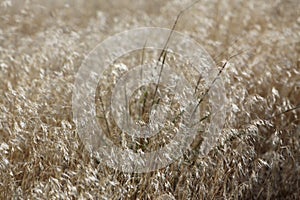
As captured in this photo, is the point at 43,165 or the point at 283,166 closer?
the point at 43,165

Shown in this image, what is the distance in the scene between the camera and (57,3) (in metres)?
5.96

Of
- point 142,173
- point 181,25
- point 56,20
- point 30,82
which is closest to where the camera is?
point 142,173

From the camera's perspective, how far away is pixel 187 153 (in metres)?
2.84

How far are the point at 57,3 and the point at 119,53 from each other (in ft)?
7.14

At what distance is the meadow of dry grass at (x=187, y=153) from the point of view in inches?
101

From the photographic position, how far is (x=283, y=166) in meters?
2.94

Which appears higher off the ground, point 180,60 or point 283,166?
point 180,60

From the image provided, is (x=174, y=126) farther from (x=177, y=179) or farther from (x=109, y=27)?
(x=109, y=27)

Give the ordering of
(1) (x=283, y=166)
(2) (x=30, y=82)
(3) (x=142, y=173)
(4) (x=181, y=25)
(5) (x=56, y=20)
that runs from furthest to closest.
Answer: (5) (x=56, y=20), (4) (x=181, y=25), (2) (x=30, y=82), (1) (x=283, y=166), (3) (x=142, y=173)

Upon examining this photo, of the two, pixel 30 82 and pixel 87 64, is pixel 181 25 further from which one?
pixel 30 82

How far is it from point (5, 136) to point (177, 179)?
1082 mm

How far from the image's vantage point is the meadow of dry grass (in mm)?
2564

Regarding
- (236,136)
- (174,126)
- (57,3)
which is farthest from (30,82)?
(57,3)

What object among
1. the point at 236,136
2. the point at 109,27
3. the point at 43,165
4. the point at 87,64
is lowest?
the point at 43,165
